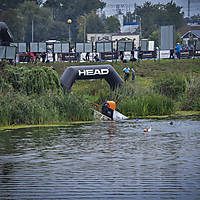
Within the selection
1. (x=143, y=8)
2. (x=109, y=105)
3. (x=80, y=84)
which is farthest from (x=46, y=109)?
(x=143, y=8)

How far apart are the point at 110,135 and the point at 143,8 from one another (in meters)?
166

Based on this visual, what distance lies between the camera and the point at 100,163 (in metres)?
16.6

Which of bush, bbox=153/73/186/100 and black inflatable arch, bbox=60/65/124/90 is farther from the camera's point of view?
bush, bbox=153/73/186/100

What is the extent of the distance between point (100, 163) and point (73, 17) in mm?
164908

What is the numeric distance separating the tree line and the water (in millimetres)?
98556

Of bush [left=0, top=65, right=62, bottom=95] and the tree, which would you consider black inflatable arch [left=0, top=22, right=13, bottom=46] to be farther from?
the tree

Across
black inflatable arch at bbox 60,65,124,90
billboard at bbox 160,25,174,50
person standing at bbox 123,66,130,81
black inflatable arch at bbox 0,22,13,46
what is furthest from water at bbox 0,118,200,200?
billboard at bbox 160,25,174,50

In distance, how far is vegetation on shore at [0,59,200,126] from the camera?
28.0 m

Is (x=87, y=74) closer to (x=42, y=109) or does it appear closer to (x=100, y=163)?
(x=42, y=109)

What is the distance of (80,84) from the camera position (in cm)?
4669

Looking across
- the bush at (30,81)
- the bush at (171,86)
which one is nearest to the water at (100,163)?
the bush at (30,81)

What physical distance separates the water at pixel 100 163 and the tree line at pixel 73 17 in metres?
98.6

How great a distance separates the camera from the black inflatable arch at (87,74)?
34625 mm

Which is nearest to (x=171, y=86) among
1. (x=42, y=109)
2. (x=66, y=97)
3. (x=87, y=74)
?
(x=87, y=74)
